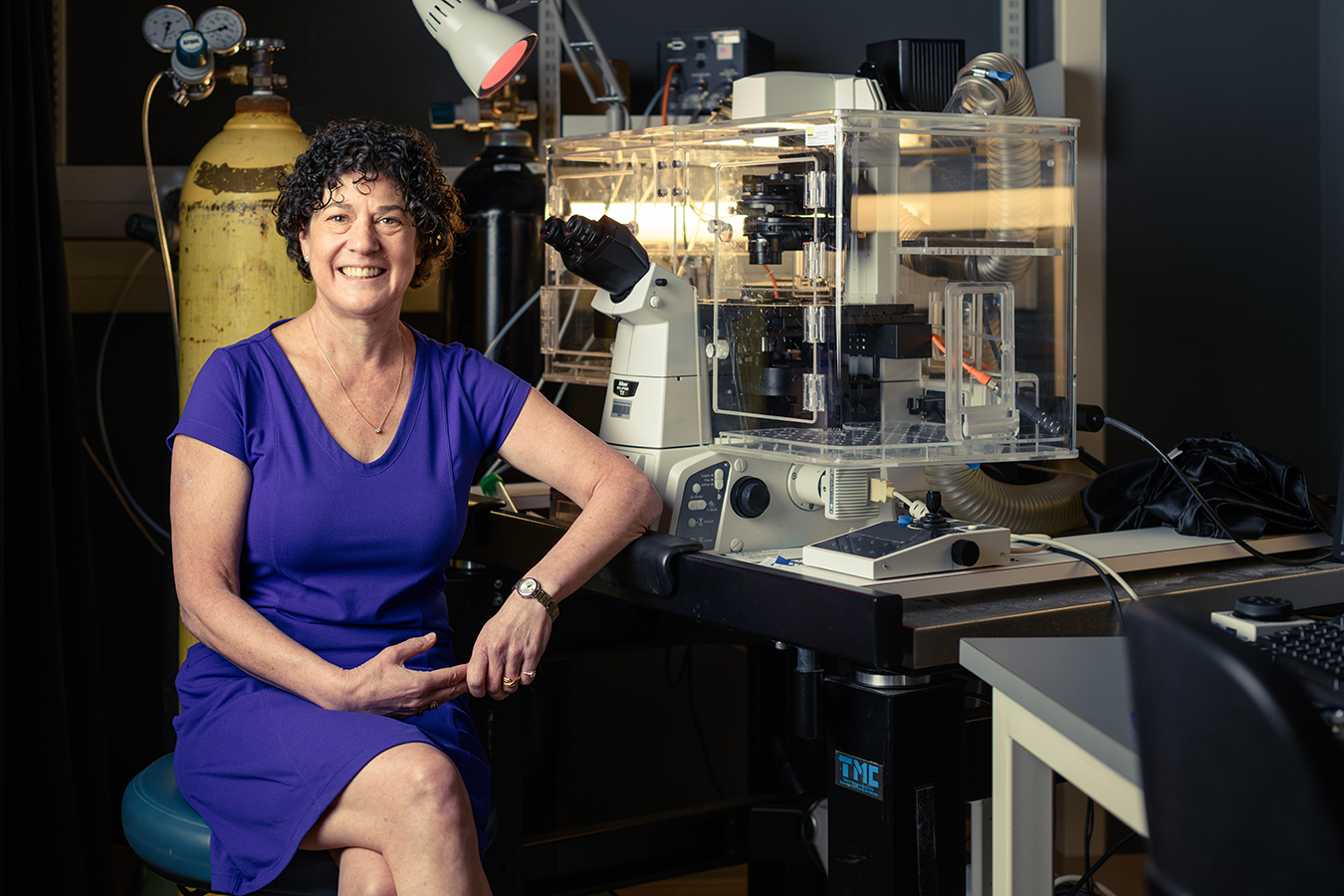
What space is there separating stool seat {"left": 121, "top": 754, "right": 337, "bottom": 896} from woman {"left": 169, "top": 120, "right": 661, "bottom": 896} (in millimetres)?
20

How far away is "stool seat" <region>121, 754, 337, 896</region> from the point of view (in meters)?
1.28

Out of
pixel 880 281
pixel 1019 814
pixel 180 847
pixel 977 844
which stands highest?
pixel 880 281

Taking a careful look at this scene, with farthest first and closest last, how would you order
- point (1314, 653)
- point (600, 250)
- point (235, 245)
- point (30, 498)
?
point (235, 245) → point (30, 498) → point (600, 250) → point (1314, 653)

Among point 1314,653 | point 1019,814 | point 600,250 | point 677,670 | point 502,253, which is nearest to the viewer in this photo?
point 1314,653

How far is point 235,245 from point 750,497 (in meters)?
1.04

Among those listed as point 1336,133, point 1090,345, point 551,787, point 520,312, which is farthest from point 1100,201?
point 551,787

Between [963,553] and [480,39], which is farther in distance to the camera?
[480,39]

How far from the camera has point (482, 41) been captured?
5.60ft

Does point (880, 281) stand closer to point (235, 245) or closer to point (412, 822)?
point (412, 822)

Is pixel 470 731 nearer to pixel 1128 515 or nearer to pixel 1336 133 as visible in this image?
pixel 1128 515

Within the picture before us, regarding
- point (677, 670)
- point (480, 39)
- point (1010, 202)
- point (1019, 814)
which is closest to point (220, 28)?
point (480, 39)

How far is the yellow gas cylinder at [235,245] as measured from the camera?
2021 millimetres

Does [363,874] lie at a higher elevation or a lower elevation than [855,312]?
lower

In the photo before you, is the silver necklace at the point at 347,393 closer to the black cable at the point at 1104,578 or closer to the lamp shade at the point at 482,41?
the lamp shade at the point at 482,41
